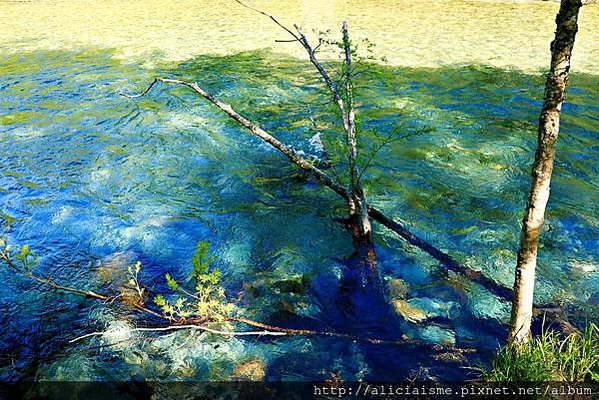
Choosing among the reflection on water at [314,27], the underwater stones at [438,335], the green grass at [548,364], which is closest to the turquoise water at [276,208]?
the underwater stones at [438,335]

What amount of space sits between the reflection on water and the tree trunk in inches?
320

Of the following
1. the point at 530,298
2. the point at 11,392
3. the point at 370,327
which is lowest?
the point at 11,392

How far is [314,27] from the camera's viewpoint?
13633 mm

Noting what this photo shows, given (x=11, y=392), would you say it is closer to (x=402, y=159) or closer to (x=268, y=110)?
(x=402, y=159)

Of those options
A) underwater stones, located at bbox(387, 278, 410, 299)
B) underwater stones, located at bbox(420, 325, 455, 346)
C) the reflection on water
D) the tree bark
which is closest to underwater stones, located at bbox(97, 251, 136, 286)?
the tree bark

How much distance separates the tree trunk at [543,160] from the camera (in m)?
2.24

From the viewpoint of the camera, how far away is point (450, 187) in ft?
18.9

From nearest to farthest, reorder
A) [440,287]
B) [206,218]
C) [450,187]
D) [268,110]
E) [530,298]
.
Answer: [530,298] → [440,287] → [206,218] → [450,187] → [268,110]

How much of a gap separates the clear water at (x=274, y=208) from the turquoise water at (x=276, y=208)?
0.07ft

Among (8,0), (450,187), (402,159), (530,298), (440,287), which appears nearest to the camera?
(530,298)

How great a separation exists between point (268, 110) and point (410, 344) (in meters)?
5.61

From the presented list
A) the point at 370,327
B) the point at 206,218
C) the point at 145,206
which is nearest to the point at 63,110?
the point at 145,206

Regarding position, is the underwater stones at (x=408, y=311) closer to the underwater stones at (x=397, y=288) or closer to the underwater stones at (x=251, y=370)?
the underwater stones at (x=397, y=288)

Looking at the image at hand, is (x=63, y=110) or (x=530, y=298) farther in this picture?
(x=63, y=110)
